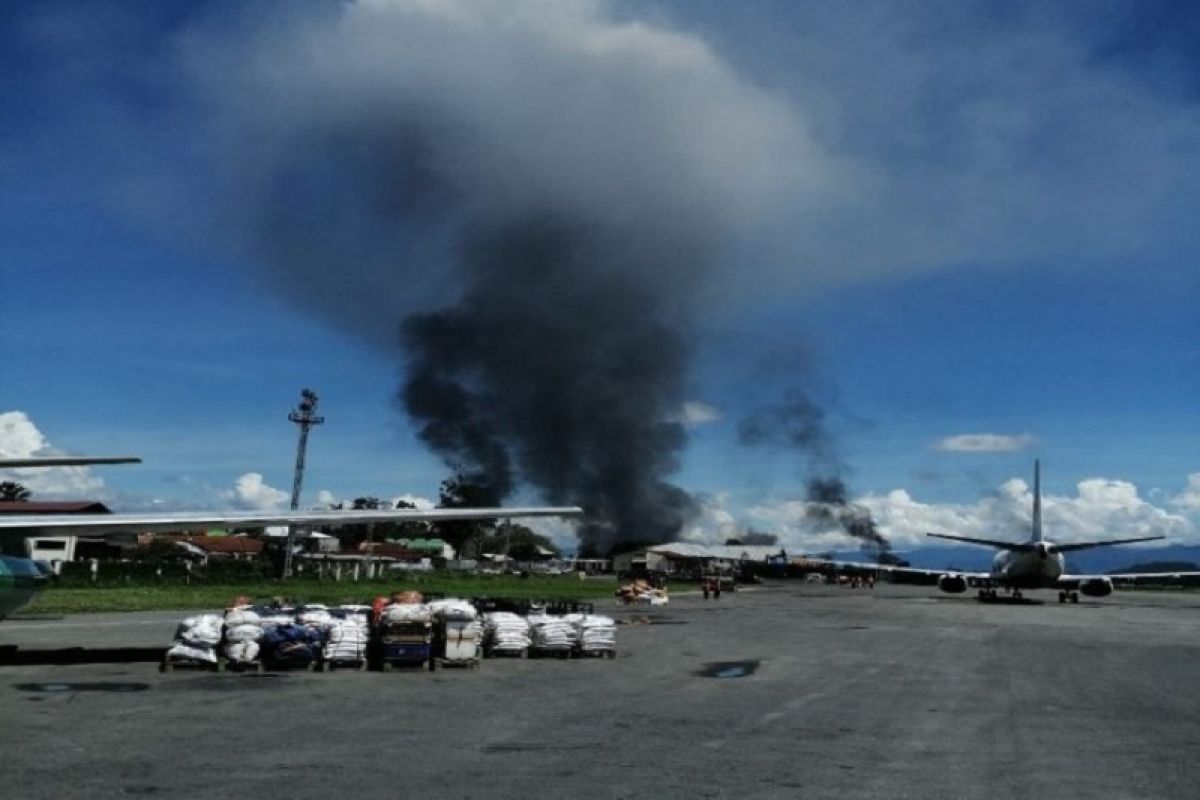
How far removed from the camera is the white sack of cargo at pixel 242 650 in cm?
1980

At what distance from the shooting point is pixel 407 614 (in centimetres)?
2105

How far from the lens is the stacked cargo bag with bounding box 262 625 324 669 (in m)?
20.2

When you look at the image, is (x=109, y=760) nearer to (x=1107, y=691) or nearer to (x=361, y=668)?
(x=361, y=668)

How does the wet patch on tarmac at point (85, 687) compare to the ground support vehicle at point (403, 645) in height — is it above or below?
below

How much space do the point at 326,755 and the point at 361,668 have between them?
991 cm

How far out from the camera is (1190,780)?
1065 cm

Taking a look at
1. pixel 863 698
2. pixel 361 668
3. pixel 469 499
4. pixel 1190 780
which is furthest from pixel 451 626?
pixel 469 499

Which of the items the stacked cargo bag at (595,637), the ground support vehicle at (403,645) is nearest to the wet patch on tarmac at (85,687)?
the ground support vehicle at (403,645)

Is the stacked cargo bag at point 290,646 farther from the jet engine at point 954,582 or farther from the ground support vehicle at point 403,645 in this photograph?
the jet engine at point 954,582

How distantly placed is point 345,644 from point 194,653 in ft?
9.10

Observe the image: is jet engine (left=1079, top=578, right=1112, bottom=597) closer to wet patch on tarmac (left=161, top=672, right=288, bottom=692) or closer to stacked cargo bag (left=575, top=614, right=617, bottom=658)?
stacked cargo bag (left=575, top=614, right=617, bottom=658)

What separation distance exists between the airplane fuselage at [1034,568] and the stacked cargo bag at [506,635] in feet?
158

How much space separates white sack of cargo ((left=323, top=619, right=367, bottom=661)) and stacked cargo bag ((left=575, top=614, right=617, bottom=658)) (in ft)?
17.1

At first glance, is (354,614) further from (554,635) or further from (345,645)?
(554,635)
